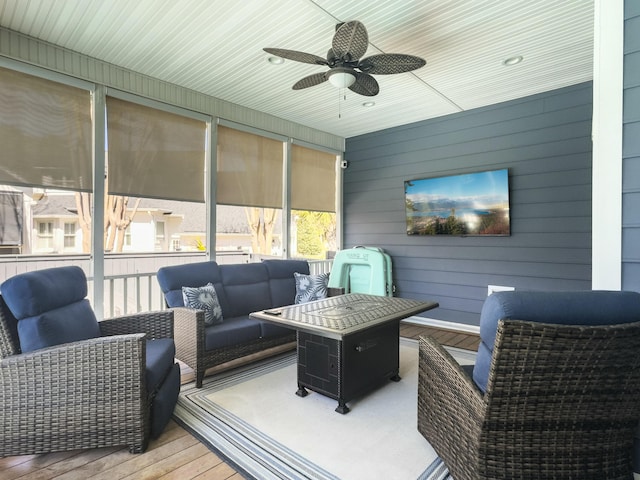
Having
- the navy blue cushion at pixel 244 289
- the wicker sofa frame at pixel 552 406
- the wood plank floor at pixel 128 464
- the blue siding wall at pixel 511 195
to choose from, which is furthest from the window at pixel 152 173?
the wicker sofa frame at pixel 552 406

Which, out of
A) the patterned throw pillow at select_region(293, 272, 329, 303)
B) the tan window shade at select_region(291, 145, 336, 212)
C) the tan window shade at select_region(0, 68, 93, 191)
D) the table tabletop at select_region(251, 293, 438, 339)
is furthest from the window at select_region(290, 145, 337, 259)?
the tan window shade at select_region(0, 68, 93, 191)

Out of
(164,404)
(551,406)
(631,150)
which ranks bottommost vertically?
(164,404)

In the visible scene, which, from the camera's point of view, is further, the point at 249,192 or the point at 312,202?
the point at 312,202

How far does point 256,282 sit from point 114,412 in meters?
2.10

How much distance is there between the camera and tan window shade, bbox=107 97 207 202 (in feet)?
11.8

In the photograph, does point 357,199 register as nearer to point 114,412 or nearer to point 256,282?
point 256,282

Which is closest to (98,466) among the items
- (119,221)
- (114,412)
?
(114,412)

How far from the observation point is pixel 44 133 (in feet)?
10.4

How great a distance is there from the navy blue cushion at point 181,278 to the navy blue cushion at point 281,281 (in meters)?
0.67

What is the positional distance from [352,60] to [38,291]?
8.59ft

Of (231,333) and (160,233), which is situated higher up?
(160,233)

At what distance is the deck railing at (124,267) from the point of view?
342 cm

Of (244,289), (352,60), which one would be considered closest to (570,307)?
(352,60)

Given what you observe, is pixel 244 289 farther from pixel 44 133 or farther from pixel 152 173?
pixel 44 133
